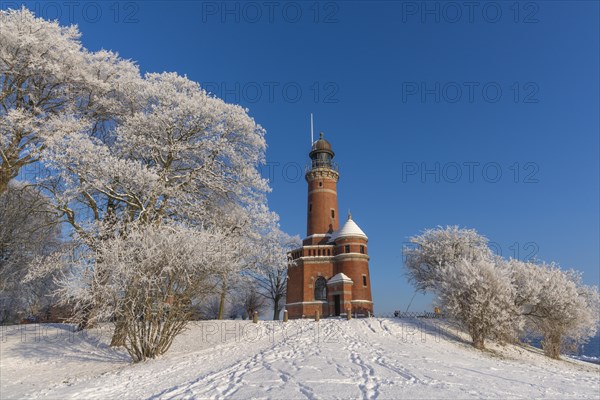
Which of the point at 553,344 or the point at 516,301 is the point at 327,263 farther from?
the point at 553,344

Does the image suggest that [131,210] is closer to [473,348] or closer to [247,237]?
[247,237]

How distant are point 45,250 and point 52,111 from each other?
32.3 ft

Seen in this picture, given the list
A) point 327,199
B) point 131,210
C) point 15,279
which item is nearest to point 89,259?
point 131,210

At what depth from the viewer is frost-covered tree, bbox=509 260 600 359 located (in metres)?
24.3

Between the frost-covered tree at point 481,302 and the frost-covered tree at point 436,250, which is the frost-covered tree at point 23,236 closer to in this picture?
the frost-covered tree at point 481,302

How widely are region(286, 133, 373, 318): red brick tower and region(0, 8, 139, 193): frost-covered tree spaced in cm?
2157

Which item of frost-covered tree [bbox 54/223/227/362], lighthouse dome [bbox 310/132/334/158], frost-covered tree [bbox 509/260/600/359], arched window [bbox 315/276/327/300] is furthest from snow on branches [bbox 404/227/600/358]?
lighthouse dome [bbox 310/132/334/158]

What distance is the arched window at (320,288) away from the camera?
38.7m

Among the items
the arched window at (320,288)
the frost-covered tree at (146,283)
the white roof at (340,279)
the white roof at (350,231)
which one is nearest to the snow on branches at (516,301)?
the white roof at (340,279)

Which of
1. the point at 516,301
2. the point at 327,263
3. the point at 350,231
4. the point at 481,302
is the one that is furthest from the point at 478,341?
the point at 327,263

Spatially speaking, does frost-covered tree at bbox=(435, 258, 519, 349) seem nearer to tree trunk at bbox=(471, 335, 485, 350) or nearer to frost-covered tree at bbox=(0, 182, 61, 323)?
tree trunk at bbox=(471, 335, 485, 350)

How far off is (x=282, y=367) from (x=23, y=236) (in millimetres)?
19352

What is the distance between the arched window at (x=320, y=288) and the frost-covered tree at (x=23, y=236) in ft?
78.9

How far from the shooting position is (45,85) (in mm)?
18406
